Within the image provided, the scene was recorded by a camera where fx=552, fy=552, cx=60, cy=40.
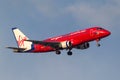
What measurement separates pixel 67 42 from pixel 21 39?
27.3 metres

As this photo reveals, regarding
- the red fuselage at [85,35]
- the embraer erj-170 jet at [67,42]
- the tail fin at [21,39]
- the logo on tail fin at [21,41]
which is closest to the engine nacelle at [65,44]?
the embraer erj-170 jet at [67,42]

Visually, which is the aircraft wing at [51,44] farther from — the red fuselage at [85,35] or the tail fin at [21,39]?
the tail fin at [21,39]

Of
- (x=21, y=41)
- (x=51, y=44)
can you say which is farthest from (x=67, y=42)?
(x=21, y=41)

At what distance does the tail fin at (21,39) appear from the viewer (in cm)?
16100

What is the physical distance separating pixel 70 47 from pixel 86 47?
6197 millimetres

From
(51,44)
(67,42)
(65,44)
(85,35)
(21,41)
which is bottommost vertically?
(21,41)

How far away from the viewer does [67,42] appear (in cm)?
14425

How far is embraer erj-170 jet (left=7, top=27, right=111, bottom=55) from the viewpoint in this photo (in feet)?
462

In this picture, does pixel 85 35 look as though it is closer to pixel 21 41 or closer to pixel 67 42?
pixel 67 42

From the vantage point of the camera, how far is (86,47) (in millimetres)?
148500

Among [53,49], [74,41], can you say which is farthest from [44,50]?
[74,41]

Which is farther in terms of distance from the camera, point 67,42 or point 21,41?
point 21,41

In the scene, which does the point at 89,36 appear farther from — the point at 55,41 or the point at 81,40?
the point at 55,41

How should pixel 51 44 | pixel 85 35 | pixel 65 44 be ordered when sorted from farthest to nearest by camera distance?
pixel 51 44 < pixel 65 44 < pixel 85 35
